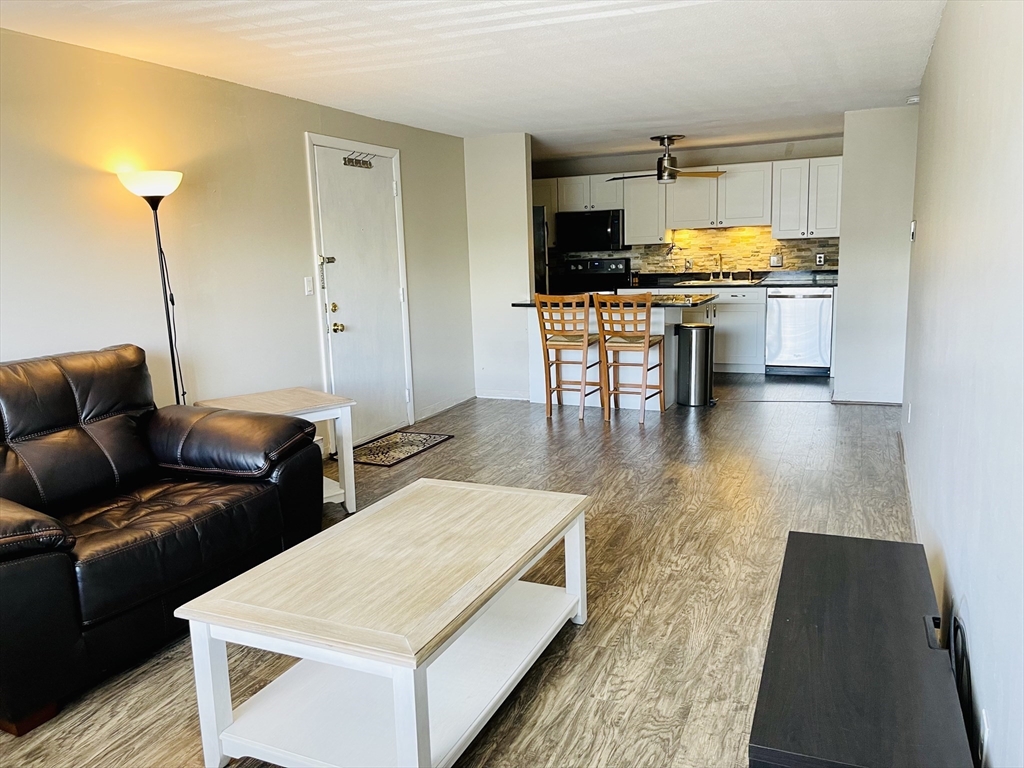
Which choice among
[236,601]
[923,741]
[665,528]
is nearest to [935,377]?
[665,528]

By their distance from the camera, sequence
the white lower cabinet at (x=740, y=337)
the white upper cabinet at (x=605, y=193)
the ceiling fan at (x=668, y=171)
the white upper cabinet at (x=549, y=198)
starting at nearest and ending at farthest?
the ceiling fan at (x=668, y=171) → the white lower cabinet at (x=740, y=337) → the white upper cabinet at (x=605, y=193) → the white upper cabinet at (x=549, y=198)

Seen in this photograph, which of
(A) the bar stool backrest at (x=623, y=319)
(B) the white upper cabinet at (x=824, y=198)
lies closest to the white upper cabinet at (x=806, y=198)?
(B) the white upper cabinet at (x=824, y=198)

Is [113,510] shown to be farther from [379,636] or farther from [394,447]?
[394,447]

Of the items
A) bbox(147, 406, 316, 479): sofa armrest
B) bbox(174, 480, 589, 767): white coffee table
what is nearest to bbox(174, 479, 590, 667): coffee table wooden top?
bbox(174, 480, 589, 767): white coffee table

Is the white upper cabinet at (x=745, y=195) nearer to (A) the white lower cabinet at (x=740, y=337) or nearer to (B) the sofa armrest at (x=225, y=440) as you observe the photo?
(A) the white lower cabinet at (x=740, y=337)

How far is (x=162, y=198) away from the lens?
3.63 m

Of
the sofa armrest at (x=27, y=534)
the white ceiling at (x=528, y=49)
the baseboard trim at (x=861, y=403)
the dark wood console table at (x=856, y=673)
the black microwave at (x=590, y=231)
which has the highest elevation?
the white ceiling at (x=528, y=49)

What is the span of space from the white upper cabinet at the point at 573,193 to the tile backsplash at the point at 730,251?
0.72 metres

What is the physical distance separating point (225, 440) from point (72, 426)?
1.89 feet

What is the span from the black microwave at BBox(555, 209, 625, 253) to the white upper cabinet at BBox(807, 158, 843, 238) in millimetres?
1933

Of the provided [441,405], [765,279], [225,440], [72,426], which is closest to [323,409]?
[225,440]

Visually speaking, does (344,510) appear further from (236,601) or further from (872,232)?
(872,232)

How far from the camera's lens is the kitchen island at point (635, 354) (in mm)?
6129

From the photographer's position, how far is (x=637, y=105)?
5.25m
